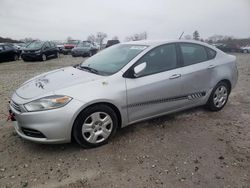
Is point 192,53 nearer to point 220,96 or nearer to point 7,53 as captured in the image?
point 220,96

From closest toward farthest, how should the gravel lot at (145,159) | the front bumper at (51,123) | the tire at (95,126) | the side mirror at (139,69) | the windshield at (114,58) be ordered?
the gravel lot at (145,159) → the front bumper at (51,123) → the tire at (95,126) → the side mirror at (139,69) → the windshield at (114,58)

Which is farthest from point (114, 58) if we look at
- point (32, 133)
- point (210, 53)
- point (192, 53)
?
point (210, 53)

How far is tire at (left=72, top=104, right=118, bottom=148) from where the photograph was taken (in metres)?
3.29

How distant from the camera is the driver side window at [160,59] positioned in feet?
12.7

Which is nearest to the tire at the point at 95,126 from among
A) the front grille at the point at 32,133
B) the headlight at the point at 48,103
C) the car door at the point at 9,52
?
the headlight at the point at 48,103

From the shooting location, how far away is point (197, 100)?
4531 mm

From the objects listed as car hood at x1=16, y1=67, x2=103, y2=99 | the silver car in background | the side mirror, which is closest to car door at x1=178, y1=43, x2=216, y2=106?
the silver car in background

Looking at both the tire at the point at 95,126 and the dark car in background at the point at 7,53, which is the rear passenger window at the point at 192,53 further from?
the dark car in background at the point at 7,53

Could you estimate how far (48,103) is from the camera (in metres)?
3.16

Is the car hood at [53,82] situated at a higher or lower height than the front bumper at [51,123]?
higher

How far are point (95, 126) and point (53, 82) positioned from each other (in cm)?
93

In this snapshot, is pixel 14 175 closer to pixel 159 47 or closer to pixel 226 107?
pixel 159 47

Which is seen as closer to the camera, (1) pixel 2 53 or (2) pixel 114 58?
(2) pixel 114 58

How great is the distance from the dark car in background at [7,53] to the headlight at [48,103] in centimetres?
1535
